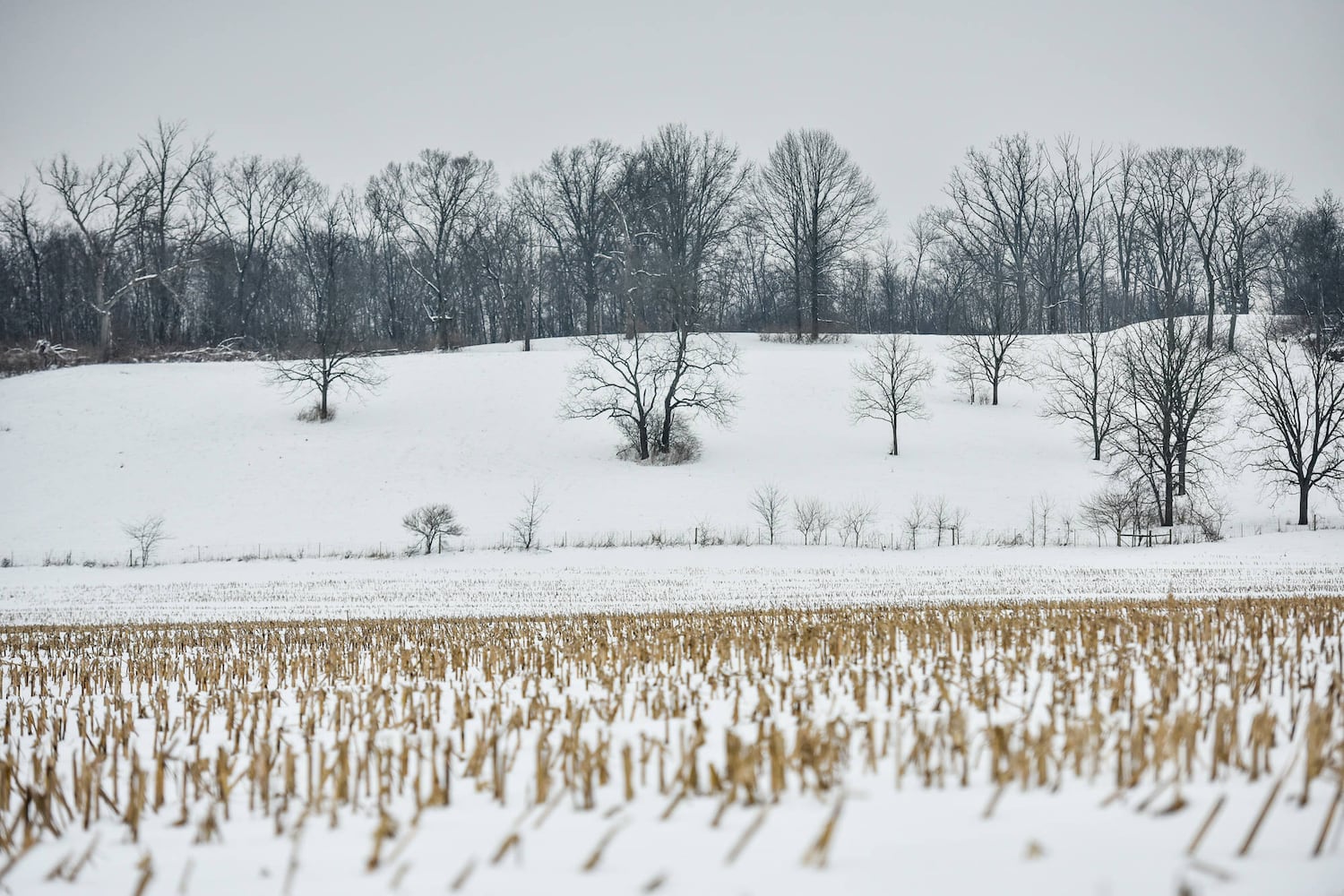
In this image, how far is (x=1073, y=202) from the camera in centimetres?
7219

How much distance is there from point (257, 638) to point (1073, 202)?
76.9m

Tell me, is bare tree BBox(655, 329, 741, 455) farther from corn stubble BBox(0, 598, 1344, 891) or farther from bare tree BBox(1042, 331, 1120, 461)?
corn stubble BBox(0, 598, 1344, 891)

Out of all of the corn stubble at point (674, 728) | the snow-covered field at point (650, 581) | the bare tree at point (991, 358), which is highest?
the bare tree at point (991, 358)

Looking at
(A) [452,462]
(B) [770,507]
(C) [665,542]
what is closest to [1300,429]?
(B) [770,507]

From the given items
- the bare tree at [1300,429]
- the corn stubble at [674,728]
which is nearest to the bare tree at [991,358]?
the bare tree at [1300,429]

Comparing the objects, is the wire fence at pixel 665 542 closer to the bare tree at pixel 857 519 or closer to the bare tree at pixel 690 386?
the bare tree at pixel 857 519

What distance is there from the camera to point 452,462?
1676 inches

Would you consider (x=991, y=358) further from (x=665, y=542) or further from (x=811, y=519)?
(x=665, y=542)

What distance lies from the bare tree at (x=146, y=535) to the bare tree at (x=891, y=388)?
112 feet

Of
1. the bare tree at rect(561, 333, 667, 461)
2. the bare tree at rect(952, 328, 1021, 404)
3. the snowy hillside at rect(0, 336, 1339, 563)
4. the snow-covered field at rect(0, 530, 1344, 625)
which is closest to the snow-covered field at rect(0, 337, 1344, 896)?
the snow-covered field at rect(0, 530, 1344, 625)

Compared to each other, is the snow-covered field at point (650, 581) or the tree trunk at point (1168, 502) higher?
the tree trunk at point (1168, 502)

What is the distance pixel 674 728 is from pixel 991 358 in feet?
178

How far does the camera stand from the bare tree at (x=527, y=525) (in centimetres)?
3148

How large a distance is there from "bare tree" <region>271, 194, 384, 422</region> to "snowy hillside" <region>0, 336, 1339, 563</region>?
171 cm
